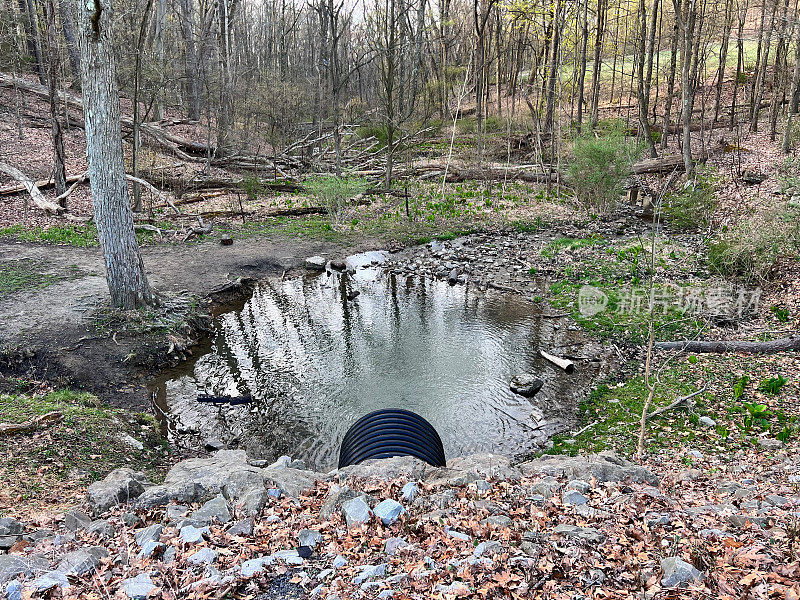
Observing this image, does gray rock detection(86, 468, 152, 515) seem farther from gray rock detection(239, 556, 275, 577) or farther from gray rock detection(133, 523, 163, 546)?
gray rock detection(239, 556, 275, 577)

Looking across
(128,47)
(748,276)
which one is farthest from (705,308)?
(128,47)

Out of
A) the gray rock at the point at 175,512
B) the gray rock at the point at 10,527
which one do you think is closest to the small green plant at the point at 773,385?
the gray rock at the point at 175,512

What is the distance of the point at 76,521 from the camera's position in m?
3.76

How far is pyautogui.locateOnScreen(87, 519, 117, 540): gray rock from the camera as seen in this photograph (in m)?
3.63

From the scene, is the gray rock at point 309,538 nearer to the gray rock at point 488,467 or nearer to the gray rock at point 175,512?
the gray rock at point 175,512

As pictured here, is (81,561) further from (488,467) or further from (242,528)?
(488,467)

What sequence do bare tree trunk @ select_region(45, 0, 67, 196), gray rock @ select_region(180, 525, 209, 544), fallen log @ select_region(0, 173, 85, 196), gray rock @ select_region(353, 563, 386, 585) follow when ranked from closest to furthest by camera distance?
gray rock @ select_region(353, 563, 386, 585) → gray rock @ select_region(180, 525, 209, 544) → bare tree trunk @ select_region(45, 0, 67, 196) → fallen log @ select_region(0, 173, 85, 196)

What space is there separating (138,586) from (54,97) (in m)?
15.1

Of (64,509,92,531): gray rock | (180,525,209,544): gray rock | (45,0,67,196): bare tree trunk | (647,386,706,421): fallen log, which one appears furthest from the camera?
(45,0,67,196): bare tree trunk

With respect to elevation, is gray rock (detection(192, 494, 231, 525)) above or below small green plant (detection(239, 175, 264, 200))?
below

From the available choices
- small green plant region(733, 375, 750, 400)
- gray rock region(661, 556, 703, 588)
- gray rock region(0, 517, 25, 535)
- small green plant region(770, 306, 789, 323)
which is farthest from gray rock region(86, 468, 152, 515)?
small green plant region(770, 306, 789, 323)

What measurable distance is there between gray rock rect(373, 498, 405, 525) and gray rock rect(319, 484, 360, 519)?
0.26m

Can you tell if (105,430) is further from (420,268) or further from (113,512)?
(420,268)

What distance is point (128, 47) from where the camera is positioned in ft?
60.5
